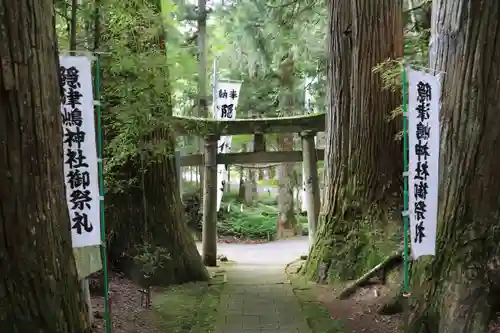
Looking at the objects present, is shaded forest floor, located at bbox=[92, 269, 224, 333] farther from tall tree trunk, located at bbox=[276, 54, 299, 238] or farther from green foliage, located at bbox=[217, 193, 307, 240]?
green foliage, located at bbox=[217, 193, 307, 240]

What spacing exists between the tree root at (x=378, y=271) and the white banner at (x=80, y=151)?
148 inches

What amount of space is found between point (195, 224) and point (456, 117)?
49.8ft

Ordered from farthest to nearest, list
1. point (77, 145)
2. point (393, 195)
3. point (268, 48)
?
point (268, 48) → point (393, 195) → point (77, 145)

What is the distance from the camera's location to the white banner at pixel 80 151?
377 centimetres

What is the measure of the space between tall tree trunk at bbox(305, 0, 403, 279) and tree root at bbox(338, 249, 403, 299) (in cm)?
66

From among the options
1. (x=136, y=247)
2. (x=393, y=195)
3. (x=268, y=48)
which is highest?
(x=268, y=48)

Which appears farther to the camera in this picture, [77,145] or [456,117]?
[456,117]

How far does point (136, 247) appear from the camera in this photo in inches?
291

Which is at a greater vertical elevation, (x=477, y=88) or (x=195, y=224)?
(x=477, y=88)

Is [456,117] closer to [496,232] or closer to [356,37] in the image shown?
[496,232]

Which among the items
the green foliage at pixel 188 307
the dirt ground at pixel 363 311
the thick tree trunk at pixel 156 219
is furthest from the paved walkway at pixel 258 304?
the thick tree trunk at pixel 156 219

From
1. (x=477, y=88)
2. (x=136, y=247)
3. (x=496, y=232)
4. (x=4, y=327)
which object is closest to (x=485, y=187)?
(x=496, y=232)

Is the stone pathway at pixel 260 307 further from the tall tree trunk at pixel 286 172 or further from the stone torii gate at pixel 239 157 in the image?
the tall tree trunk at pixel 286 172

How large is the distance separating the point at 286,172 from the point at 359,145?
1198 centimetres
